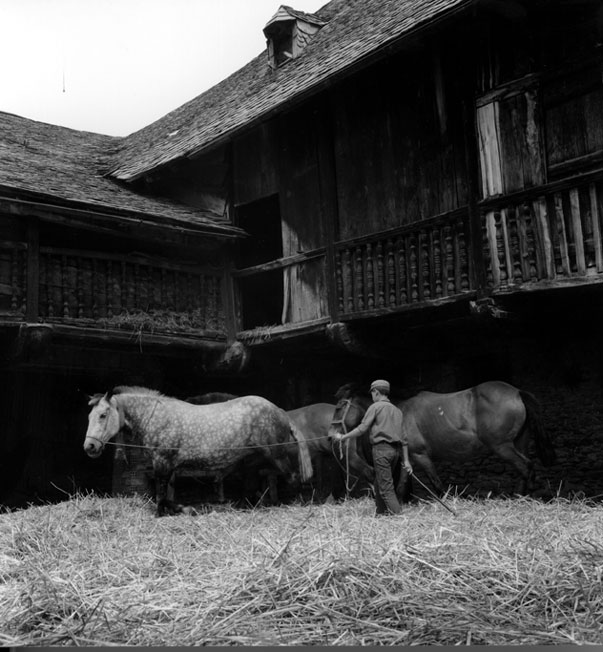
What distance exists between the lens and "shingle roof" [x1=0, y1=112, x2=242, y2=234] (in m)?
10.8

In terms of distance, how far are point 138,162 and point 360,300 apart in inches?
196

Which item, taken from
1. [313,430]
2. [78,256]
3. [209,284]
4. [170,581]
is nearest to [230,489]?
[313,430]

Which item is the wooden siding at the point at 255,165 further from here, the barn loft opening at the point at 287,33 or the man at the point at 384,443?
the man at the point at 384,443

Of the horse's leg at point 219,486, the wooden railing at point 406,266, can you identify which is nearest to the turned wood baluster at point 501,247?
the wooden railing at point 406,266

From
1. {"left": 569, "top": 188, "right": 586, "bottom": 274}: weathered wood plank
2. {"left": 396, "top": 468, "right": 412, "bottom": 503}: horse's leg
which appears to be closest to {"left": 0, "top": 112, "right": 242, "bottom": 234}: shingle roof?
{"left": 396, "top": 468, "right": 412, "bottom": 503}: horse's leg

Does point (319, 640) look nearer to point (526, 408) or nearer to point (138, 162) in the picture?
point (526, 408)

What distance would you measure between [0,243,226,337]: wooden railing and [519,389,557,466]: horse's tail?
448cm

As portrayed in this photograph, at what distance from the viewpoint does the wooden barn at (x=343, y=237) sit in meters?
8.98

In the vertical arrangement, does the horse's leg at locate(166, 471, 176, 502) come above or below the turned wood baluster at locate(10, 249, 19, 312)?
below

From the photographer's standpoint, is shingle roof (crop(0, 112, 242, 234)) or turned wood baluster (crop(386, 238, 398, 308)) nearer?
turned wood baluster (crop(386, 238, 398, 308))

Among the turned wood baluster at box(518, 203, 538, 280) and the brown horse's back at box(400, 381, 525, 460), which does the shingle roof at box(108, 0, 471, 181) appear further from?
the brown horse's back at box(400, 381, 525, 460)

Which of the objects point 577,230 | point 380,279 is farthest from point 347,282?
point 577,230

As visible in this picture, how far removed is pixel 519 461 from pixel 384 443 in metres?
1.73

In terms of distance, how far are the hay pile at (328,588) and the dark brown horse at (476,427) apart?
2257mm
